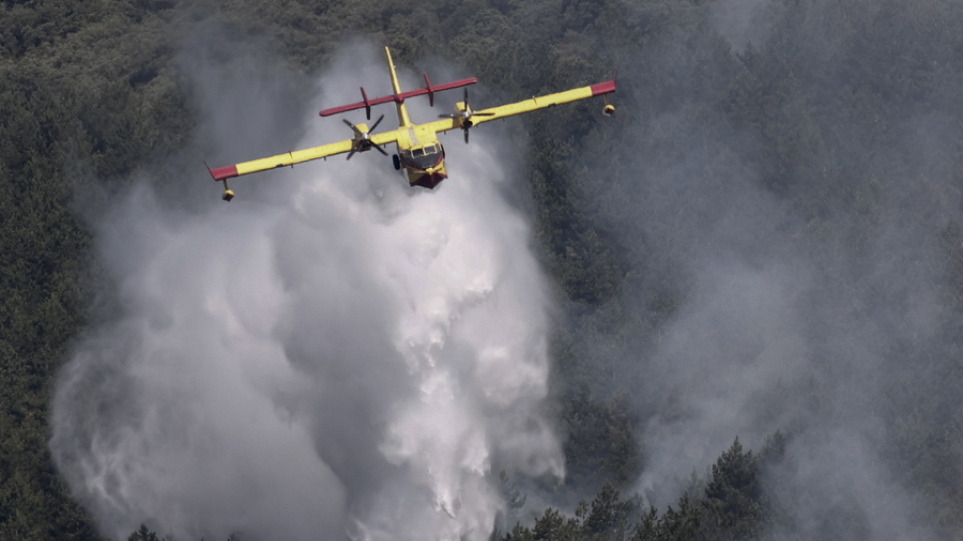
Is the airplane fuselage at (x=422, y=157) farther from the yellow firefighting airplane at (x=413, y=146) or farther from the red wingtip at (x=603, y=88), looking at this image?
the red wingtip at (x=603, y=88)

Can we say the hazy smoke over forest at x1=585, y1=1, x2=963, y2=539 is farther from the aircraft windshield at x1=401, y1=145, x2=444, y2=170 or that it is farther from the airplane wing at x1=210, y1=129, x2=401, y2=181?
the airplane wing at x1=210, y1=129, x2=401, y2=181

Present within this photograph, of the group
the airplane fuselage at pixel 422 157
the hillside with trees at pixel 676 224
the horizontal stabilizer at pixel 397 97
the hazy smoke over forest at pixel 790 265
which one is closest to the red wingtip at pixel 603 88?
the horizontal stabilizer at pixel 397 97

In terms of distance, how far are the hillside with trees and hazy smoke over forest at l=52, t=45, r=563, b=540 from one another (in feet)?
7.08

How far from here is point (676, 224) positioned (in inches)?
3701

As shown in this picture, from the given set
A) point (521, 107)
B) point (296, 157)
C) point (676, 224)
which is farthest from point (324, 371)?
point (676, 224)

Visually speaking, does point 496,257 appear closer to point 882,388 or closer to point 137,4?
point 882,388

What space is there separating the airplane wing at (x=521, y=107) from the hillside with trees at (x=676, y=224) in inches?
585

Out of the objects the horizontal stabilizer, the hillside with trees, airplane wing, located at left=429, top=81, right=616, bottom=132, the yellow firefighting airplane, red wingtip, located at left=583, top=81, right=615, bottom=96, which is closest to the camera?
the yellow firefighting airplane

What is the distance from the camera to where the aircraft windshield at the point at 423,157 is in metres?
65.1

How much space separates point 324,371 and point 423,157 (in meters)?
13.1

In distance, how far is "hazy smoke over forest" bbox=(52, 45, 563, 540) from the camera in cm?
7175

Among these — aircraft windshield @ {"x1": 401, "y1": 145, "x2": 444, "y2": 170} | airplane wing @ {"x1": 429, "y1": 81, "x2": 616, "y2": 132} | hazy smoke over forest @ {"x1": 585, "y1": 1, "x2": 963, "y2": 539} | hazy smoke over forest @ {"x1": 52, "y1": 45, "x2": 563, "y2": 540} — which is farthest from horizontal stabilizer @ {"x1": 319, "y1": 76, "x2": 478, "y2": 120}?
hazy smoke over forest @ {"x1": 585, "y1": 1, "x2": 963, "y2": 539}

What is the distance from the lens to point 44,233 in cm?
8788

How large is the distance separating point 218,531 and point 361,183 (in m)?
16.8
